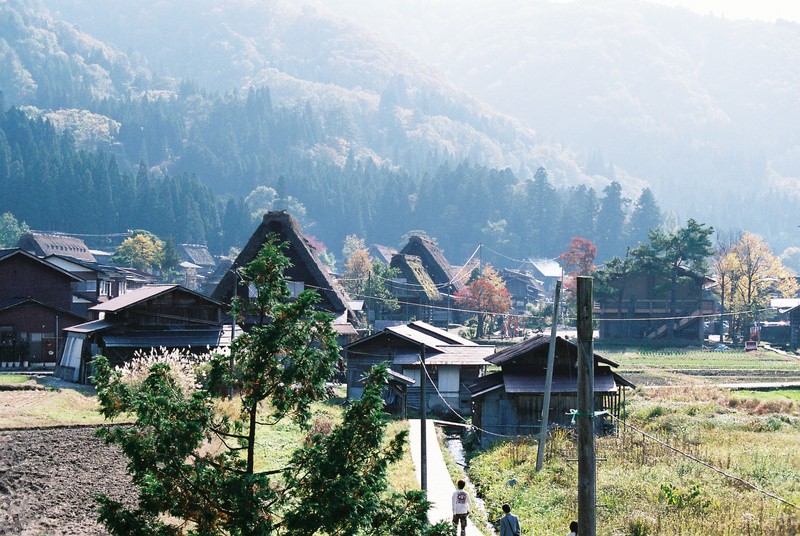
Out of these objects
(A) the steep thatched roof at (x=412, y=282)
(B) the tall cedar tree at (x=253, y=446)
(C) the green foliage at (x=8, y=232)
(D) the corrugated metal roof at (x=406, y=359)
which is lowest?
(B) the tall cedar tree at (x=253, y=446)

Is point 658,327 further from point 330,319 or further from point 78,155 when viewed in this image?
point 78,155

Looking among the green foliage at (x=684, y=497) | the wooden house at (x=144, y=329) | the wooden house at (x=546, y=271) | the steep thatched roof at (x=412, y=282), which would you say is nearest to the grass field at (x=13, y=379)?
the wooden house at (x=144, y=329)

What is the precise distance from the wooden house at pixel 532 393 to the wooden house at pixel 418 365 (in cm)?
518

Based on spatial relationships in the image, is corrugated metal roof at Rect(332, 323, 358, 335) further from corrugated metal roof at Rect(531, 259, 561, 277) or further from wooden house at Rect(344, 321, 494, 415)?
corrugated metal roof at Rect(531, 259, 561, 277)

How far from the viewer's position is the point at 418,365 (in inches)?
1401

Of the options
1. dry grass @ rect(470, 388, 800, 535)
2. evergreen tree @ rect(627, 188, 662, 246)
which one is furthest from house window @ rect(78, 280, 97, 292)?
evergreen tree @ rect(627, 188, 662, 246)

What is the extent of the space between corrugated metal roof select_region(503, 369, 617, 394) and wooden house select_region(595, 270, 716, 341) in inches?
1262

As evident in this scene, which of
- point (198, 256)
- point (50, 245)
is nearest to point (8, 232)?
point (50, 245)

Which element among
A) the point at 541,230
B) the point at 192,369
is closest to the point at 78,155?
the point at 541,230

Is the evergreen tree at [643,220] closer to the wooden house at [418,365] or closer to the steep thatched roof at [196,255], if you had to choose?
the steep thatched roof at [196,255]

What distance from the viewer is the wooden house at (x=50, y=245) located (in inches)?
2785

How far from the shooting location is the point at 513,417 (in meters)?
29.8

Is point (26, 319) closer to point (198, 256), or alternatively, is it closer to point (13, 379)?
point (13, 379)

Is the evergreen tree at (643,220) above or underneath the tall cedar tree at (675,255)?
above
